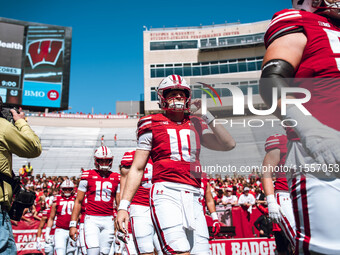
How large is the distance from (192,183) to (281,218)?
1514 mm

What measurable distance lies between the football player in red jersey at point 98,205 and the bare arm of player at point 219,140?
374 centimetres

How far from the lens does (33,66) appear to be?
36.2 meters

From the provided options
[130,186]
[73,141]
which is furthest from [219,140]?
[73,141]

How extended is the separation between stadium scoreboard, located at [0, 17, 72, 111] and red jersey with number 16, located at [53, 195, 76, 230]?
2858 cm

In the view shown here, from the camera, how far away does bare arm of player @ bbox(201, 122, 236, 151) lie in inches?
137

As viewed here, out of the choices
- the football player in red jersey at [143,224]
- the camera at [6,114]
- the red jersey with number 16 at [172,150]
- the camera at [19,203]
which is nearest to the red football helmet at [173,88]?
the red jersey with number 16 at [172,150]

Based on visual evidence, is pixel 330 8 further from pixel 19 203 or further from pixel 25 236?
pixel 25 236

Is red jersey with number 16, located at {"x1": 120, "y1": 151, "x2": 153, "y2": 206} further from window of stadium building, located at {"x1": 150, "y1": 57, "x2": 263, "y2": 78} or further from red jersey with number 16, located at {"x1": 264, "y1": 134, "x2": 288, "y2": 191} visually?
window of stadium building, located at {"x1": 150, "y1": 57, "x2": 263, "y2": 78}

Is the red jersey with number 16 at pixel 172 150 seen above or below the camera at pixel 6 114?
below

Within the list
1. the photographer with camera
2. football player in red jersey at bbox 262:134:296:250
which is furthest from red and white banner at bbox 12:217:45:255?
football player in red jersey at bbox 262:134:296:250

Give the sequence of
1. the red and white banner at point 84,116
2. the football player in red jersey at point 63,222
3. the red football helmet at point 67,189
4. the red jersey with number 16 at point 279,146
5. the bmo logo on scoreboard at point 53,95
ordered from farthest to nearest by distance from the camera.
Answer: the red and white banner at point 84,116, the bmo logo on scoreboard at point 53,95, the red football helmet at point 67,189, the football player in red jersey at point 63,222, the red jersey with number 16 at point 279,146

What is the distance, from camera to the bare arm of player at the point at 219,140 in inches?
137

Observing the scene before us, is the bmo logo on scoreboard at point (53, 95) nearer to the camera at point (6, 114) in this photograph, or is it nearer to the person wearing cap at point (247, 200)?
the person wearing cap at point (247, 200)

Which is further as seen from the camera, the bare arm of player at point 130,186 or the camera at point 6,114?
the camera at point 6,114
